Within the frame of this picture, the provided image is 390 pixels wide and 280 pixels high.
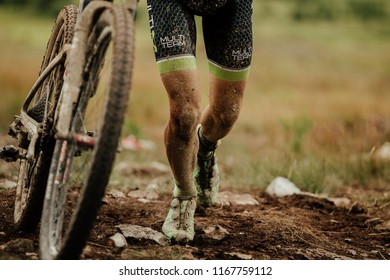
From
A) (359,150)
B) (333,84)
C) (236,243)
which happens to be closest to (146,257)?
(236,243)

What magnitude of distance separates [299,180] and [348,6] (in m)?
22.4

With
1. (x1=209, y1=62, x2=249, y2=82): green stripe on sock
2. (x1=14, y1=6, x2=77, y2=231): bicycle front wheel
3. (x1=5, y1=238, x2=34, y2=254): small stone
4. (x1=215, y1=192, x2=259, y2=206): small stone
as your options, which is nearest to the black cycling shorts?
(x1=209, y1=62, x2=249, y2=82): green stripe on sock

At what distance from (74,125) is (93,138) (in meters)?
0.24

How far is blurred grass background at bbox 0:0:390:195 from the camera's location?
6180 millimetres

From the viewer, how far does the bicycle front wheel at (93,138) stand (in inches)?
94.7

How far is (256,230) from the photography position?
381 cm

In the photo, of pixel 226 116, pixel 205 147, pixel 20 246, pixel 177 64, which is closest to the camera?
pixel 20 246

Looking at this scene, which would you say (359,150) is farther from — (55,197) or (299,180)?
(55,197)

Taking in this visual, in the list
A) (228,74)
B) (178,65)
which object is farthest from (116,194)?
(178,65)

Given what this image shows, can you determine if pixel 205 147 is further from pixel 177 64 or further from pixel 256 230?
pixel 177 64

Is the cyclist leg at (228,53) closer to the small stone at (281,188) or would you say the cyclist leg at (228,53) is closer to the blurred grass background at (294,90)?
the small stone at (281,188)

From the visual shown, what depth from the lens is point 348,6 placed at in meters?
26.2

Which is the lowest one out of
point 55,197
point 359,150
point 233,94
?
point 359,150
